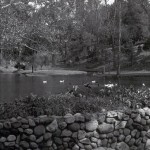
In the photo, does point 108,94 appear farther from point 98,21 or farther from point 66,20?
point 98,21

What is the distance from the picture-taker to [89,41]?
5512 centimetres

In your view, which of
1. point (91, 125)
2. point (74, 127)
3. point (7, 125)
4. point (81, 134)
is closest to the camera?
point (7, 125)

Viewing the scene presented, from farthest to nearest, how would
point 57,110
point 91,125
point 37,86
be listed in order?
point 37,86
point 57,110
point 91,125

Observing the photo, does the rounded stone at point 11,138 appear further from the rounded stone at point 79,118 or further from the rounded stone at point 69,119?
the rounded stone at point 79,118

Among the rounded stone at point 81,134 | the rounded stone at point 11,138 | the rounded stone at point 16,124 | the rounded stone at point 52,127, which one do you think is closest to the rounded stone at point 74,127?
the rounded stone at point 81,134

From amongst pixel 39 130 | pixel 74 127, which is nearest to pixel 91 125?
pixel 74 127

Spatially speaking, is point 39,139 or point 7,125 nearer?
point 7,125

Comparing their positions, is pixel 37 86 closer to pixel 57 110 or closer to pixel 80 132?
pixel 57 110

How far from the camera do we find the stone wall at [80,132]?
26.6ft

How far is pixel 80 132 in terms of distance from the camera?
8.58 m

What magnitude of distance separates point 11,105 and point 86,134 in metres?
2.20

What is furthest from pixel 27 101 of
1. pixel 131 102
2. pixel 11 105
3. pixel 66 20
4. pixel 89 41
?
pixel 89 41

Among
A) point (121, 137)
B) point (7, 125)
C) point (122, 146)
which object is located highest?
point (7, 125)

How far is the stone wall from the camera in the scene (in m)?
8.11
